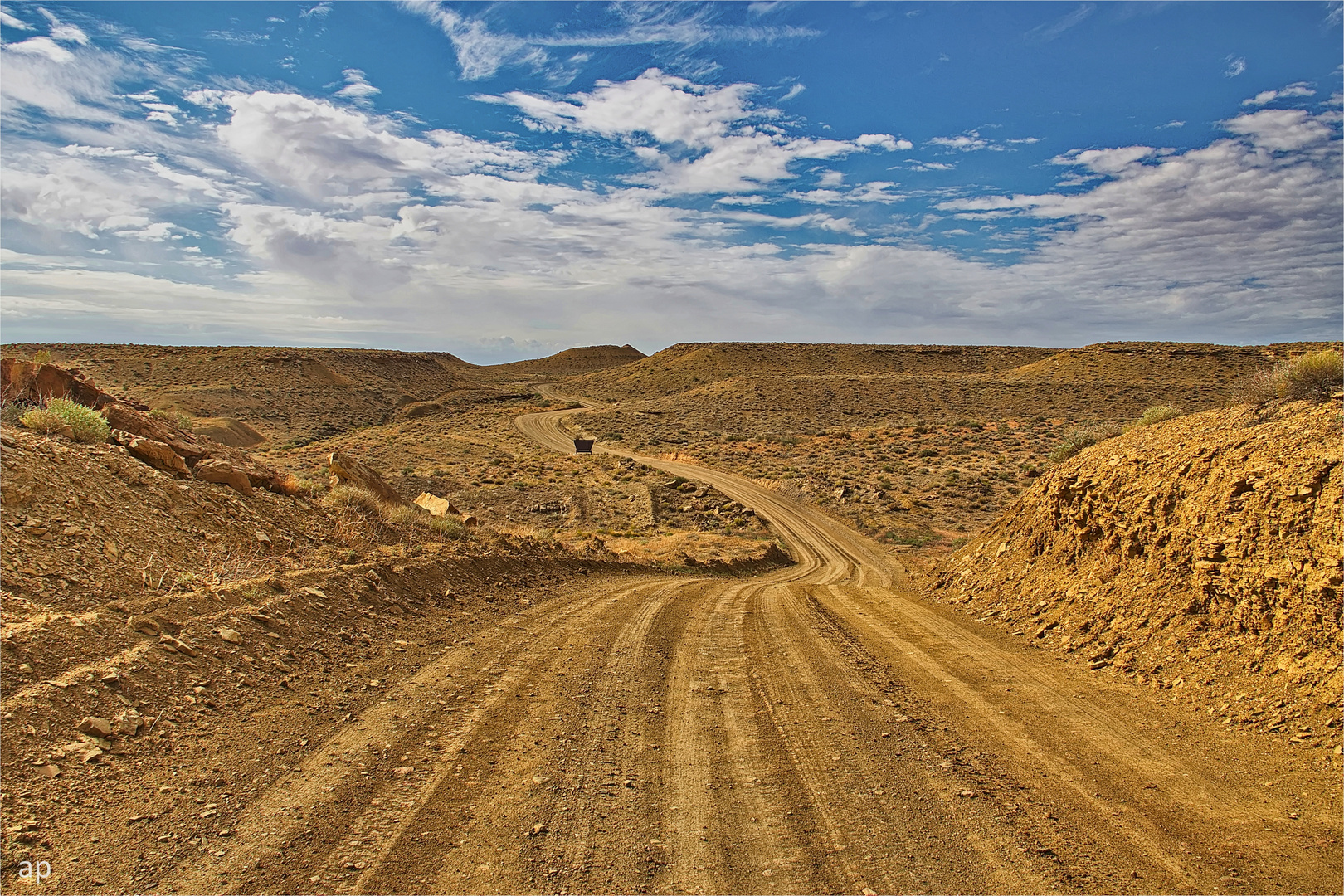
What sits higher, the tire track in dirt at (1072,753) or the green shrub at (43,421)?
the green shrub at (43,421)

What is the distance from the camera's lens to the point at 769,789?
5605 mm

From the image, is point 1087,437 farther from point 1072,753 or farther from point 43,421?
point 43,421

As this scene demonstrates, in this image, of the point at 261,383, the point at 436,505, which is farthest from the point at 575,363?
the point at 436,505

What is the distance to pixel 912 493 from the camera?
34875 mm

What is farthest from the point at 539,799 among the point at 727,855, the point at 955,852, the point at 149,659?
the point at 149,659

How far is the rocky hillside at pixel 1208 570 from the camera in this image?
715 cm

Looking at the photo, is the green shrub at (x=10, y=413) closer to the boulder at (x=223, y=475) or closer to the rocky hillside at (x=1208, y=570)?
the boulder at (x=223, y=475)

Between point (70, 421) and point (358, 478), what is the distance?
584cm

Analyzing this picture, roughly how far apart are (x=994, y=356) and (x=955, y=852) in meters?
126

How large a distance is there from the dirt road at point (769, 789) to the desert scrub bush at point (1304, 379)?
6.08 metres

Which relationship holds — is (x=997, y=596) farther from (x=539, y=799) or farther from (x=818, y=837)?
(x=539, y=799)

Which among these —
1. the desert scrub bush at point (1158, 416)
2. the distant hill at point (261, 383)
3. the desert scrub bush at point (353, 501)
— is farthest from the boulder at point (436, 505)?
the distant hill at point (261, 383)

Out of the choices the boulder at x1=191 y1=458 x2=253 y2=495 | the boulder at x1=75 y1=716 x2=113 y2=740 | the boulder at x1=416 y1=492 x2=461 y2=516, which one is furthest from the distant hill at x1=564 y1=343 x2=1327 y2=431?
the boulder at x1=75 y1=716 x2=113 y2=740

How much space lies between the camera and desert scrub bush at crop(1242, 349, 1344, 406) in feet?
34.2
